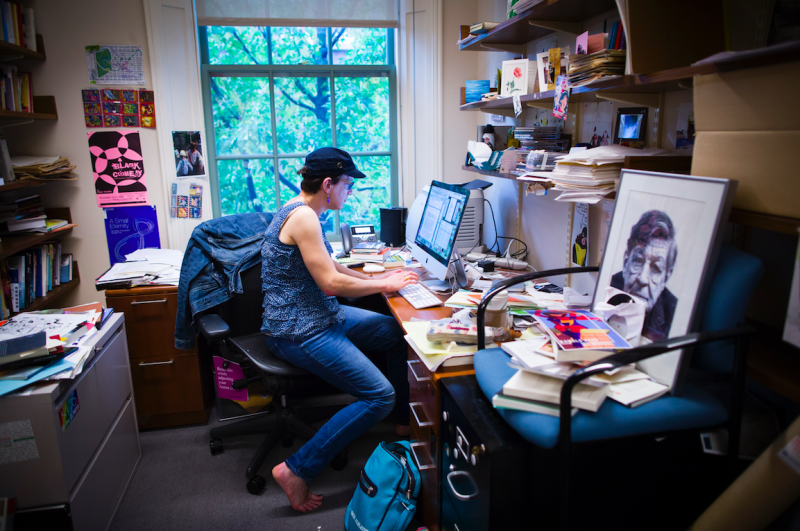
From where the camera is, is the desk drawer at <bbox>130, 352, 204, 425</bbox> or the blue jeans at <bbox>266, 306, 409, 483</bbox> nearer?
the blue jeans at <bbox>266, 306, 409, 483</bbox>

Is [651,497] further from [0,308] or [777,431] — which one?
[0,308]

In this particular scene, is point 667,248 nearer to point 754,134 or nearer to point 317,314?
point 754,134

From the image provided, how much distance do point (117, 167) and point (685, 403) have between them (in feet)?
10.1

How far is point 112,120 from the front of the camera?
2.88 m

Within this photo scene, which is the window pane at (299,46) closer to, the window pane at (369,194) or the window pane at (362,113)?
the window pane at (362,113)

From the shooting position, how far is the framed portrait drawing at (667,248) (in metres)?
1.09

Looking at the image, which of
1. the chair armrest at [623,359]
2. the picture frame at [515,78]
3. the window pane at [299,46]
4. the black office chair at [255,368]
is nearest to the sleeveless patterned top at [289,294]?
the black office chair at [255,368]

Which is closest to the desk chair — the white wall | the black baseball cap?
the black baseball cap

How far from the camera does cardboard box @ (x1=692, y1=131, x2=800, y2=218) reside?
0.97 meters

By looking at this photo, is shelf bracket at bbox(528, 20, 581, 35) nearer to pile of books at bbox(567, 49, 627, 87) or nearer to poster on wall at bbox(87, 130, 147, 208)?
pile of books at bbox(567, 49, 627, 87)

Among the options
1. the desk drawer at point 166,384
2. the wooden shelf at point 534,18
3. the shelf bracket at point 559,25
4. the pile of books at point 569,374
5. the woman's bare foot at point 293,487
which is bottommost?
the woman's bare foot at point 293,487

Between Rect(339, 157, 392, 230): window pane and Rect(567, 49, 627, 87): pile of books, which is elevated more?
Rect(567, 49, 627, 87): pile of books

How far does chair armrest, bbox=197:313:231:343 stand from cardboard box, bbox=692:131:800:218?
1.77 metres

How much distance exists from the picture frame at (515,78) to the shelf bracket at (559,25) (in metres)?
0.15
